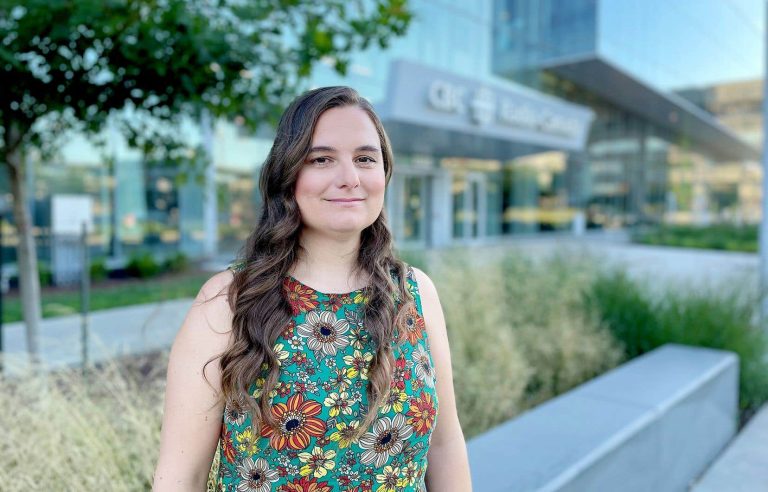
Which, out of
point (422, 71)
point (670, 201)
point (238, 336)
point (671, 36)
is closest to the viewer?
point (238, 336)

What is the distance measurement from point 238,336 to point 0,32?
9.07ft

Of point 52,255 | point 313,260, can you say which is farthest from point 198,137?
point 313,260

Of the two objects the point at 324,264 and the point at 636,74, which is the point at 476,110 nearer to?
the point at 636,74

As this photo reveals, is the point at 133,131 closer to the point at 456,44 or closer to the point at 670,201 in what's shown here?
the point at 456,44

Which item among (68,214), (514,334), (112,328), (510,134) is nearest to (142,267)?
(112,328)

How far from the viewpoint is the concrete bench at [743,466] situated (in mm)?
3486

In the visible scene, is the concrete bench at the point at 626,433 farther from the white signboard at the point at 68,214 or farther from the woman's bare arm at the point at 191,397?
the white signboard at the point at 68,214

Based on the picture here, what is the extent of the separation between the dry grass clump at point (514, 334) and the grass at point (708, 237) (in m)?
16.5

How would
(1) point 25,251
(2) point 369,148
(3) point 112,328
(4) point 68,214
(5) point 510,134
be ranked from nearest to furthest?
(2) point 369,148 → (1) point 25,251 → (4) point 68,214 → (3) point 112,328 → (5) point 510,134

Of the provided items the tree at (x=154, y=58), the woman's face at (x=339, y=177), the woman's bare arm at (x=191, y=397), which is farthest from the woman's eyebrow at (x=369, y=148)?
the tree at (x=154, y=58)

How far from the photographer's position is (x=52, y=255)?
36.5 feet

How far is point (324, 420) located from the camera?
1.25 m

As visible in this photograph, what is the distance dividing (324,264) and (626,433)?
6.82 feet

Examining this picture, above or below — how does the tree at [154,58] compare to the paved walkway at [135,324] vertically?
above
